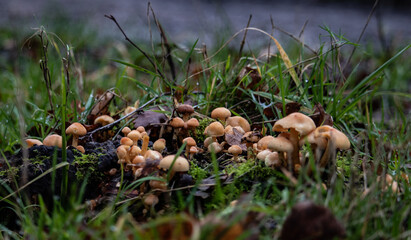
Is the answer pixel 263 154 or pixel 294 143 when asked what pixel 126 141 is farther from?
pixel 294 143

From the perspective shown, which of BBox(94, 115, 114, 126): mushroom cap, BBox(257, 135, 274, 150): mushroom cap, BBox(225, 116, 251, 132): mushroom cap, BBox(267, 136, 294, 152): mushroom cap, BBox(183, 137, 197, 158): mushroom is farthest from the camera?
BBox(94, 115, 114, 126): mushroom cap

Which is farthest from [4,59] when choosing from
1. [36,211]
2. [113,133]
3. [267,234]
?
[267,234]

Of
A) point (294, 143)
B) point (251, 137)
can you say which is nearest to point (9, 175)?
point (251, 137)

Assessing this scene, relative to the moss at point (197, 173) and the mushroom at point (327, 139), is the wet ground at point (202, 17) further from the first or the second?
the mushroom at point (327, 139)

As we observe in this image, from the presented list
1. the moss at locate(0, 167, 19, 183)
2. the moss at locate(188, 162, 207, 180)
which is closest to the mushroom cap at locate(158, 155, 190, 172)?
the moss at locate(188, 162, 207, 180)

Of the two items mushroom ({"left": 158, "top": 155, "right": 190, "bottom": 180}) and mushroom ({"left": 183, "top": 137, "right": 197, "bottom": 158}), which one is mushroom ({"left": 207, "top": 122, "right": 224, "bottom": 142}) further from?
mushroom ({"left": 158, "top": 155, "right": 190, "bottom": 180})

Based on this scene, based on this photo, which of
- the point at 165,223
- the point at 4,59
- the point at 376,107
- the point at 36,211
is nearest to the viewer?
the point at 165,223

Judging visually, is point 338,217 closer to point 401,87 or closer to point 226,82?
point 226,82
